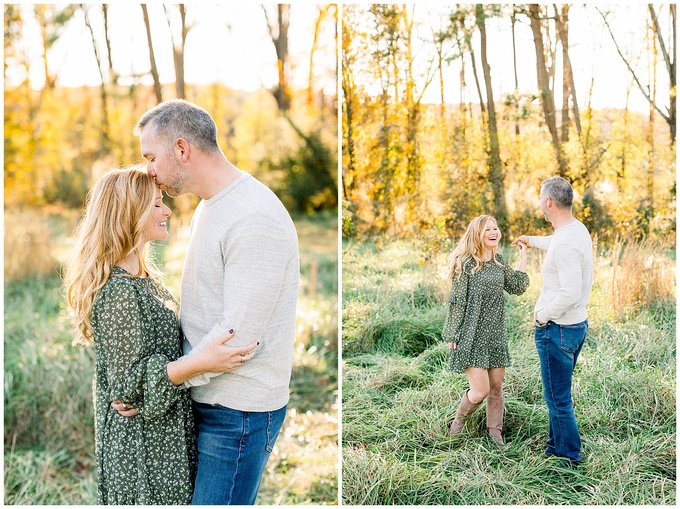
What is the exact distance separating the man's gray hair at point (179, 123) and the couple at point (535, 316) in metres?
1.31

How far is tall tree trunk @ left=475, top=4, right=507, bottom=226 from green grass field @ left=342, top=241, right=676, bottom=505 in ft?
1.03

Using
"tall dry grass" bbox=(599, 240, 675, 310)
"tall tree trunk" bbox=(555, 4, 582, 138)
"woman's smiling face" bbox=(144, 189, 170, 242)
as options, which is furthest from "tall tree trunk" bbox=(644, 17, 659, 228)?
"woman's smiling face" bbox=(144, 189, 170, 242)

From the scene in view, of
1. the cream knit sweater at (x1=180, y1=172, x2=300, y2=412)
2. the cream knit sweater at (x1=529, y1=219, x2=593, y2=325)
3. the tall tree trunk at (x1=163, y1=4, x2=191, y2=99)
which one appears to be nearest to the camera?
the cream knit sweater at (x1=180, y1=172, x2=300, y2=412)

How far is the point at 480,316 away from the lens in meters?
2.77

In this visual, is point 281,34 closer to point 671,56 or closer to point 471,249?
Result: point 671,56

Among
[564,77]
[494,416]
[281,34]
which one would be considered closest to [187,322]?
[494,416]

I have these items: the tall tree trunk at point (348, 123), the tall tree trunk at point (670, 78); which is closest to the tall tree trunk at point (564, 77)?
the tall tree trunk at point (670, 78)

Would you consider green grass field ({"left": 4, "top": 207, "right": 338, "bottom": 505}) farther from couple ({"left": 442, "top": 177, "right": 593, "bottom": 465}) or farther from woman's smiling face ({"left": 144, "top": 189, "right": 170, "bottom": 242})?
woman's smiling face ({"left": 144, "top": 189, "right": 170, "bottom": 242})

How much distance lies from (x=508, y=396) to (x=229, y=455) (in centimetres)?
133

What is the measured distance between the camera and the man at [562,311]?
273 cm

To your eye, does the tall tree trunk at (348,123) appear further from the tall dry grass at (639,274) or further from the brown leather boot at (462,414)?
the tall dry grass at (639,274)

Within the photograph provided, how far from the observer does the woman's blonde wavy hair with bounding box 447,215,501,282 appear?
277cm

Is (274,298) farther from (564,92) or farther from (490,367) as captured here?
(564,92)

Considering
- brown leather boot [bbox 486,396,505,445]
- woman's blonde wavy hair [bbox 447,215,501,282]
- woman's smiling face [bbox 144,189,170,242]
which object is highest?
woman's smiling face [bbox 144,189,170,242]
